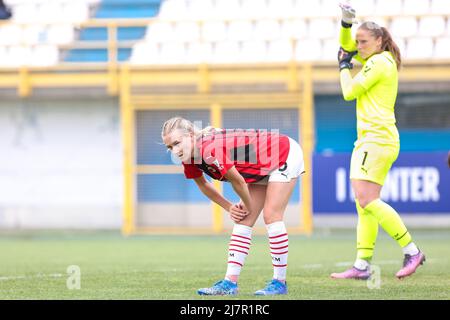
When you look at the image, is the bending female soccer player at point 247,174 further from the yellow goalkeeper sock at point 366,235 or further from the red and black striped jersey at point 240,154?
the yellow goalkeeper sock at point 366,235

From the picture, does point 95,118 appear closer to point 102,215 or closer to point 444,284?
point 102,215

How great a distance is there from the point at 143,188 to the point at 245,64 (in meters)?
2.81

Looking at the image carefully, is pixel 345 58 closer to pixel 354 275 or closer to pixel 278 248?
pixel 354 275

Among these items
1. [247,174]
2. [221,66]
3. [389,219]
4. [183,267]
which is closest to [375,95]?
[389,219]

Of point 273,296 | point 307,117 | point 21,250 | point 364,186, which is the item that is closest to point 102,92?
point 307,117

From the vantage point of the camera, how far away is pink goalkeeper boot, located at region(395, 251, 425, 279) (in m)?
7.16

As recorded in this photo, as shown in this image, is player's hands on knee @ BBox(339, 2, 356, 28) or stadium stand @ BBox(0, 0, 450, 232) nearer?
player's hands on knee @ BBox(339, 2, 356, 28)

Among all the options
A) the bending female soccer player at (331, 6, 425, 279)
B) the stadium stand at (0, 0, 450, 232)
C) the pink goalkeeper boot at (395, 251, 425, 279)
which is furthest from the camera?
the stadium stand at (0, 0, 450, 232)

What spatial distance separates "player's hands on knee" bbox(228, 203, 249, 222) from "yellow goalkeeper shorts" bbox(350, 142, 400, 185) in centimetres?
135

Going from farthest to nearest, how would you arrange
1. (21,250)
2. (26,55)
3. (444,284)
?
(26,55)
(21,250)
(444,284)

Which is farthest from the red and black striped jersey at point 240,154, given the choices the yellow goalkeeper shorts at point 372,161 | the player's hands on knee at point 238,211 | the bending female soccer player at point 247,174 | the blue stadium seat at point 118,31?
the blue stadium seat at point 118,31

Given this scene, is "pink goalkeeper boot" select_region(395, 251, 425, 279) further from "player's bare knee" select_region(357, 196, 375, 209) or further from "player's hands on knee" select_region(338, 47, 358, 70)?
"player's hands on knee" select_region(338, 47, 358, 70)

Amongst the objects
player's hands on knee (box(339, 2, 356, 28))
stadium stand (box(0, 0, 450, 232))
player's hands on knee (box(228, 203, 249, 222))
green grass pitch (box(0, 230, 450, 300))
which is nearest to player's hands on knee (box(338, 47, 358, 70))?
player's hands on knee (box(339, 2, 356, 28))

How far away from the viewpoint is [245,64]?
16828 millimetres
